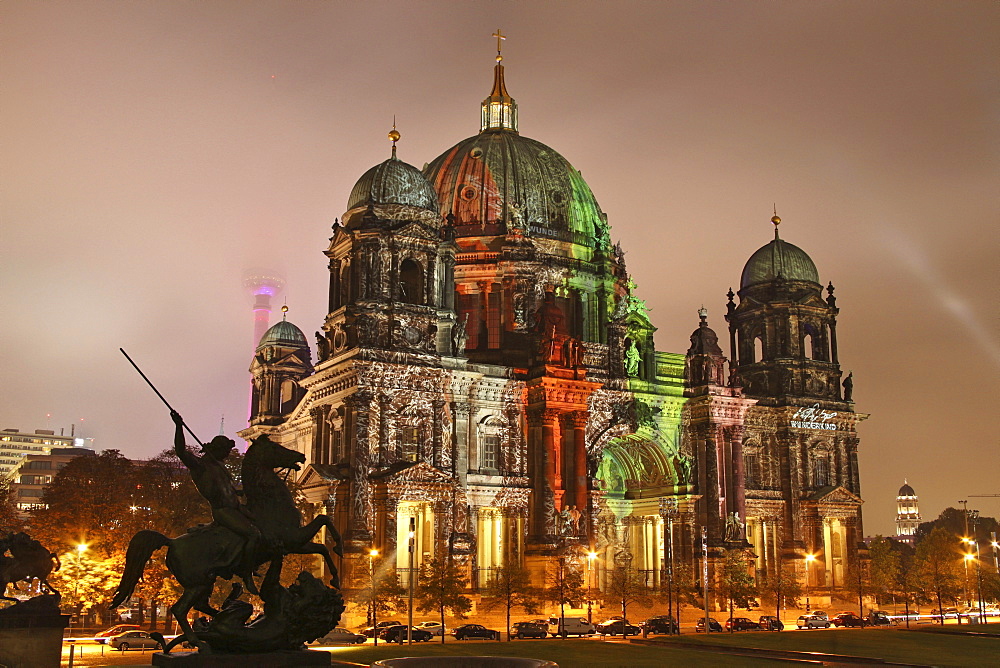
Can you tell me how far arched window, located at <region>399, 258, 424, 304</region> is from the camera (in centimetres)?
7400

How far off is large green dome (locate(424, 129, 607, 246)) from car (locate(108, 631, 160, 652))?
42.6 meters

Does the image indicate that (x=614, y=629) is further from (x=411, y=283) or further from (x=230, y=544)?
(x=230, y=544)

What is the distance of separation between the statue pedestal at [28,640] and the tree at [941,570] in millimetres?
61090

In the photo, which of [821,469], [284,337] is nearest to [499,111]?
[284,337]

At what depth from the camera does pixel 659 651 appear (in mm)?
43094

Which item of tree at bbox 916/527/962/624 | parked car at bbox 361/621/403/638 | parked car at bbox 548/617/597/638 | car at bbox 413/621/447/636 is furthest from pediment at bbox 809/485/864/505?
parked car at bbox 361/621/403/638

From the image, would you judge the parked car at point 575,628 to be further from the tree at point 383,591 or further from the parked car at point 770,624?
the parked car at point 770,624

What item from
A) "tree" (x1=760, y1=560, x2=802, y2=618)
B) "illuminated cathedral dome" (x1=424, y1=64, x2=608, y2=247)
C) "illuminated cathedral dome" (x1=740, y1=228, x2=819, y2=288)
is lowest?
"tree" (x1=760, y1=560, x2=802, y2=618)

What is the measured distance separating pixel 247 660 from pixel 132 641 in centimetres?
3542

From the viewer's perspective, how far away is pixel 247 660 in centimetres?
2347

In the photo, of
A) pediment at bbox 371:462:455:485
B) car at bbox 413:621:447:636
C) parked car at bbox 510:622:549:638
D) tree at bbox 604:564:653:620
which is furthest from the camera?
pediment at bbox 371:462:455:485

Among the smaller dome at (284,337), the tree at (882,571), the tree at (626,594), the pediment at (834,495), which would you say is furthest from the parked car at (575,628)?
the smaller dome at (284,337)

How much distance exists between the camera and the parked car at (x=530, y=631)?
60.0 m

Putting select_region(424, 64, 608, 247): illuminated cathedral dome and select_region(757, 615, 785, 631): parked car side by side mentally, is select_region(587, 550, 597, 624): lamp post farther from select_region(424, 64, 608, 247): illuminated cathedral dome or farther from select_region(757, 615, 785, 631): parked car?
select_region(424, 64, 608, 247): illuminated cathedral dome
